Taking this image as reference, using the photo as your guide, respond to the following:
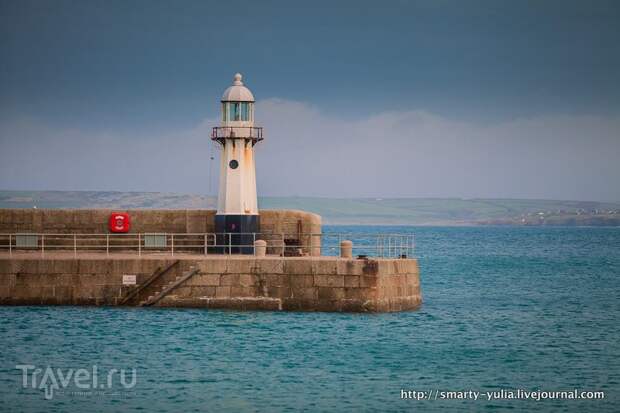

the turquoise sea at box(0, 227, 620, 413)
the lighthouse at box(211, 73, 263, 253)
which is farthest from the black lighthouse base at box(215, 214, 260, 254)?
the turquoise sea at box(0, 227, 620, 413)

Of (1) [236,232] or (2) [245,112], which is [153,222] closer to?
(1) [236,232]

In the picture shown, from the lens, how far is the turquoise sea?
1132 inches

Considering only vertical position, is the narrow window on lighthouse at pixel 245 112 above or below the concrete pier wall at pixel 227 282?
above

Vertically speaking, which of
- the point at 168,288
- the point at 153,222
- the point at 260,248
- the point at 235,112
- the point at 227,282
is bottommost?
the point at 168,288

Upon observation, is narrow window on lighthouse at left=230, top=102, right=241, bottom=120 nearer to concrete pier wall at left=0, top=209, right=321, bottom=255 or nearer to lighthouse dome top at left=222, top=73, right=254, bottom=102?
lighthouse dome top at left=222, top=73, right=254, bottom=102

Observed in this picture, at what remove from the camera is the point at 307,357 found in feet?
113

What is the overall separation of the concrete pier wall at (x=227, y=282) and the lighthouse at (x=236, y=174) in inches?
145

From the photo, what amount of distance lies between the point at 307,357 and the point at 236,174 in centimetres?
1181

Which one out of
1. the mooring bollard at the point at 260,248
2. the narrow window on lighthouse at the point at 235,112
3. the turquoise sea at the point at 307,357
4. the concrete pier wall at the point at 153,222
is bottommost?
the turquoise sea at the point at 307,357

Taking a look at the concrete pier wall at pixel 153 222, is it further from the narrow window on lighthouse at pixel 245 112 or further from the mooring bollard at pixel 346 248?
the mooring bollard at pixel 346 248

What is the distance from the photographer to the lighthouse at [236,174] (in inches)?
1748

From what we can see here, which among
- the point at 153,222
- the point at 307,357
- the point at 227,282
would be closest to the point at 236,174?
the point at 153,222

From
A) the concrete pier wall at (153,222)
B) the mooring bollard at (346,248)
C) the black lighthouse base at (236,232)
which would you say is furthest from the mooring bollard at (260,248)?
the concrete pier wall at (153,222)

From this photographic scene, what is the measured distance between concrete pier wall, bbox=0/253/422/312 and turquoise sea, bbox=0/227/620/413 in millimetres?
453
